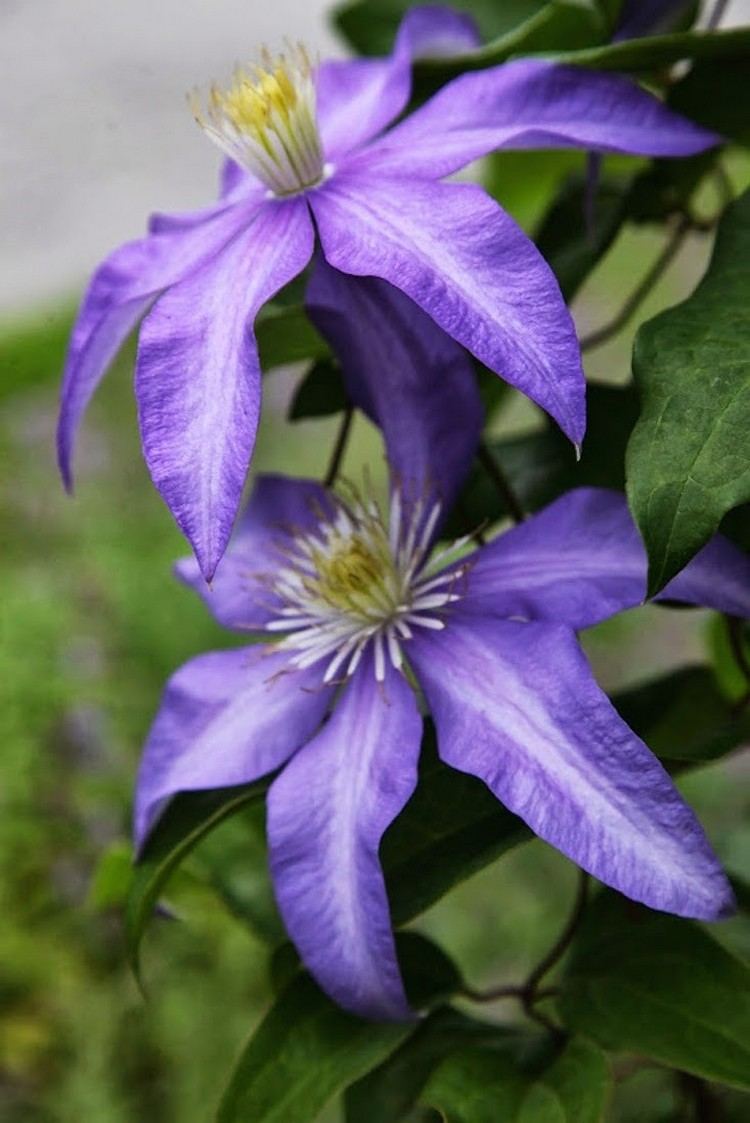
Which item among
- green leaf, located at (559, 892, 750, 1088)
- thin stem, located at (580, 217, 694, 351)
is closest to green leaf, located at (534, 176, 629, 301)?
thin stem, located at (580, 217, 694, 351)

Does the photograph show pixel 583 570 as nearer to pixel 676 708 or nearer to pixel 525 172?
pixel 676 708

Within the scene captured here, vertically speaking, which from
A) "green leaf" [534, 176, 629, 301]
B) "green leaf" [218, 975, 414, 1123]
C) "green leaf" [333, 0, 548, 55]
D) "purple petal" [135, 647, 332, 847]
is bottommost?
"green leaf" [218, 975, 414, 1123]

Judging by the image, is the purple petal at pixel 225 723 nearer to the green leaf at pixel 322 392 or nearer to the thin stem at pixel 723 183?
the green leaf at pixel 322 392

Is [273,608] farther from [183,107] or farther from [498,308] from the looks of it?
[183,107]

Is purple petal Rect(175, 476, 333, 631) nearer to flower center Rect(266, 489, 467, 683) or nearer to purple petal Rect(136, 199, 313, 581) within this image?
flower center Rect(266, 489, 467, 683)

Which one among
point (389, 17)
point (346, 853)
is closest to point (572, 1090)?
point (346, 853)

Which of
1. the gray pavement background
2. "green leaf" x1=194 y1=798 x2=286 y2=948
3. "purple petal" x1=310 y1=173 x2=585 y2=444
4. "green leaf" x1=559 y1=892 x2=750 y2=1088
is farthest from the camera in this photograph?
the gray pavement background

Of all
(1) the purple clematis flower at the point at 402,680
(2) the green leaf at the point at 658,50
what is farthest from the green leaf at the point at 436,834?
(2) the green leaf at the point at 658,50
